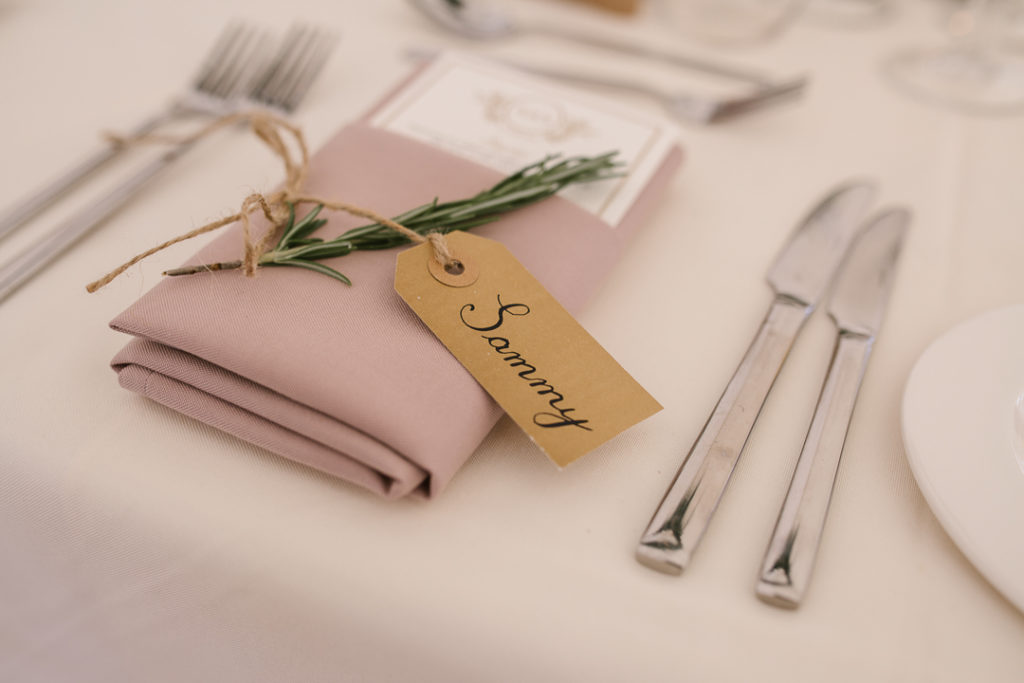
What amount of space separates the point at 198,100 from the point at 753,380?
0.71 metres

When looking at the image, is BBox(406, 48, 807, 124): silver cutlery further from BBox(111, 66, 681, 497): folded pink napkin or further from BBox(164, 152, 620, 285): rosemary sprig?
BBox(111, 66, 681, 497): folded pink napkin

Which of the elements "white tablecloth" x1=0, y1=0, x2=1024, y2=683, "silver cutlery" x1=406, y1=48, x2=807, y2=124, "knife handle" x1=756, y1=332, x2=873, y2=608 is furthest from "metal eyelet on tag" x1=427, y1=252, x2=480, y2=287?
"silver cutlery" x1=406, y1=48, x2=807, y2=124

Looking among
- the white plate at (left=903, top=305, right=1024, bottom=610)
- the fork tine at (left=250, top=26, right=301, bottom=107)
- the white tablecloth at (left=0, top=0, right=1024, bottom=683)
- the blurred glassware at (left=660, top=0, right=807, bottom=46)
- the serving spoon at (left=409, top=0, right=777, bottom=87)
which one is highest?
the blurred glassware at (left=660, top=0, right=807, bottom=46)

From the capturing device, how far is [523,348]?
516 millimetres

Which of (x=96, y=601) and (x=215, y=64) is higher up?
(x=215, y=64)

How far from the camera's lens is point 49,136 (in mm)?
765

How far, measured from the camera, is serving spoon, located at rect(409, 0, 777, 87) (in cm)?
104

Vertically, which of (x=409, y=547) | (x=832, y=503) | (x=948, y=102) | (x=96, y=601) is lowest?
(x=96, y=601)

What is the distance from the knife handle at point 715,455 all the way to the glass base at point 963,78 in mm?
632

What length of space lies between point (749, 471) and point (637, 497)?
0.09 m

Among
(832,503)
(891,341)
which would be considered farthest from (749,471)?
(891,341)

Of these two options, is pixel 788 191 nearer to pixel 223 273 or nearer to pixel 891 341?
pixel 891 341

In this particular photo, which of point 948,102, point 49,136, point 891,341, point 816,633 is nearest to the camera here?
point 816,633

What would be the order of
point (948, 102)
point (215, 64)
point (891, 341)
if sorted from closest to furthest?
1. point (891, 341)
2. point (215, 64)
3. point (948, 102)
